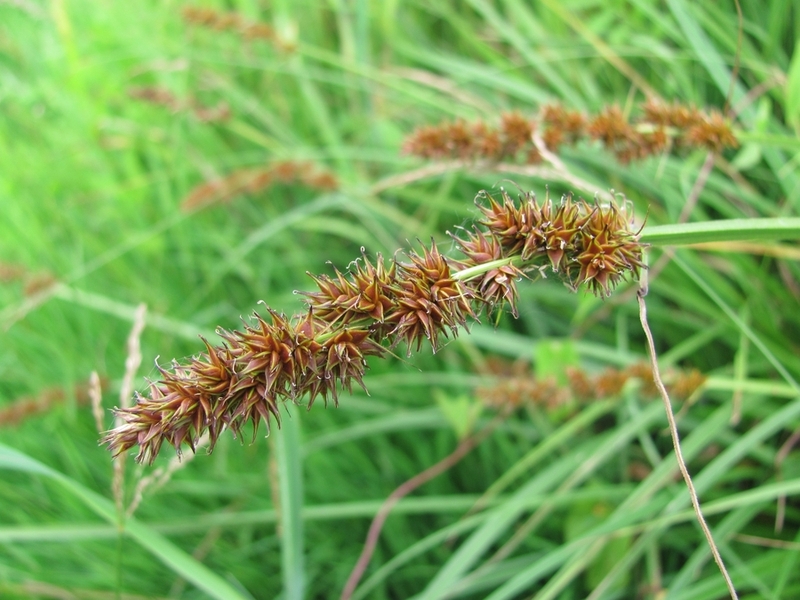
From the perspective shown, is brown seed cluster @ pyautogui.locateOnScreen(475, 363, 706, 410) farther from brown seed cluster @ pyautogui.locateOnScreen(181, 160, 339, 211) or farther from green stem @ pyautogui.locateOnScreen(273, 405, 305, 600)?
brown seed cluster @ pyautogui.locateOnScreen(181, 160, 339, 211)

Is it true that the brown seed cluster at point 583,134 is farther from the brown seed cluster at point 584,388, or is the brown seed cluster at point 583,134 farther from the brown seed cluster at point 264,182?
the brown seed cluster at point 264,182

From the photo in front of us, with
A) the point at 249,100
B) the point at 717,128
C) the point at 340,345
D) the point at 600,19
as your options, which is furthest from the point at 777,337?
the point at 249,100

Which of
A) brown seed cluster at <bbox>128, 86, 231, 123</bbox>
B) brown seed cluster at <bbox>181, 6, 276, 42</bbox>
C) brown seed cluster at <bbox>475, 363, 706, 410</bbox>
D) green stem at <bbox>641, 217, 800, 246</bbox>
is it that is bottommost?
green stem at <bbox>641, 217, 800, 246</bbox>

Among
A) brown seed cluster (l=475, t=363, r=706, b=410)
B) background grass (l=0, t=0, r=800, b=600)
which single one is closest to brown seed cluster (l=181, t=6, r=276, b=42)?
background grass (l=0, t=0, r=800, b=600)

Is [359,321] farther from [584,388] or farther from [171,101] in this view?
[171,101]

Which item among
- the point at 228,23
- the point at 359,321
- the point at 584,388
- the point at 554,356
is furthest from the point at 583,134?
the point at 228,23

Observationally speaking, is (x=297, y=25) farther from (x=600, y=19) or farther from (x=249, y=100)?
(x=600, y=19)
